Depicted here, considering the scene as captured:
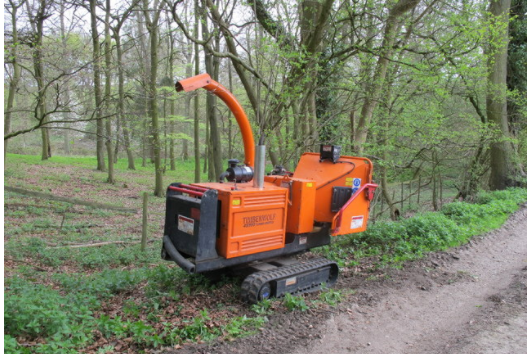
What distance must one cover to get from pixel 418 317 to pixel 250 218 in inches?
98.0

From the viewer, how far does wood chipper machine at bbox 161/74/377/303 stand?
459 cm

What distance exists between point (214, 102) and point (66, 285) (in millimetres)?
9599

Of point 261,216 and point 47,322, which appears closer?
point 47,322

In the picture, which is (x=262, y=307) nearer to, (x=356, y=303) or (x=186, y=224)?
(x=356, y=303)

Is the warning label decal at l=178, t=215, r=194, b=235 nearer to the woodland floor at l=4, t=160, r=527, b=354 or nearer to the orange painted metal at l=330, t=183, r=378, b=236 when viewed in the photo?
the woodland floor at l=4, t=160, r=527, b=354

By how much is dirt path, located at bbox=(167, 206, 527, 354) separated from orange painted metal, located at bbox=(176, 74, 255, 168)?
2.29m

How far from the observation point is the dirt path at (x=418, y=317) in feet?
12.7

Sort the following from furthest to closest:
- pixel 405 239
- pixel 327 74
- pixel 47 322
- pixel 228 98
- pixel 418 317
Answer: pixel 327 74 → pixel 405 239 → pixel 228 98 → pixel 418 317 → pixel 47 322

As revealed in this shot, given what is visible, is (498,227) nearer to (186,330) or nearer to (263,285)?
(263,285)

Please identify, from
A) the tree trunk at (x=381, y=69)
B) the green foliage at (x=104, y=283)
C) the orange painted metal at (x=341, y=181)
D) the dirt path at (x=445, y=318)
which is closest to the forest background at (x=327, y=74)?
the tree trunk at (x=381, y=69)

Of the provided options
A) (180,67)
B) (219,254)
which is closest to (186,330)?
(219,254)

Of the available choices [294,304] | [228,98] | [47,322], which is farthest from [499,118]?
[47,322]

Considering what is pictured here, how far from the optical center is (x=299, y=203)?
5395 mm

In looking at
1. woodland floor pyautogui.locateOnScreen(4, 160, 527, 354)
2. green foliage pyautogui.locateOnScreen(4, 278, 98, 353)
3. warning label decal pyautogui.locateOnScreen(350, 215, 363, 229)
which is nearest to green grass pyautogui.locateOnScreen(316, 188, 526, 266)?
woodland floor pyautogui.locateOnScreen(4, 160, 527, 354)
